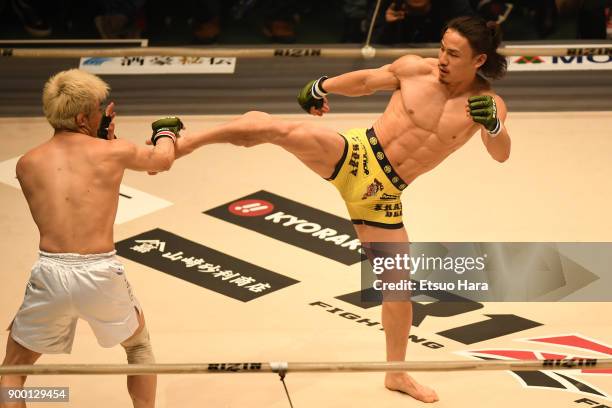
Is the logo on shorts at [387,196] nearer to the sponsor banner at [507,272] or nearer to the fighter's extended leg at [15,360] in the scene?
the sponsor banner at [507,272]

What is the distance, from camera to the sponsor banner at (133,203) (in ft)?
20.4

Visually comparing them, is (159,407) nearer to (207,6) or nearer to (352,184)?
(352,184)

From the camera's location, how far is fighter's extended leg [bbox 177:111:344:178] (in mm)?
4293

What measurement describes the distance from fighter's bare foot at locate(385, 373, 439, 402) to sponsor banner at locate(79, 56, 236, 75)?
344 centimetres

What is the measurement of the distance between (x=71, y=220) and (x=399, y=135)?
4.67 ft

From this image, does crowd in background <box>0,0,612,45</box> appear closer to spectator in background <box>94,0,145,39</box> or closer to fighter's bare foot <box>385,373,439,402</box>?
spectator in background <box>94,0,145,39</box>

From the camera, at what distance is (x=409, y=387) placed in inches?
182

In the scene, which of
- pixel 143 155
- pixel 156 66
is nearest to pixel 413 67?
pixel 143 155

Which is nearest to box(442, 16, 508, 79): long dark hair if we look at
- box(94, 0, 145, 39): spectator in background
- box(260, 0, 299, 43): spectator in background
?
box(260, 0, 299, 43): spectator in background

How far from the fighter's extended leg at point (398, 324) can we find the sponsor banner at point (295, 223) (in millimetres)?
1211

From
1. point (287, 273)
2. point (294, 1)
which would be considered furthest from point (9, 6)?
point (287, 273)

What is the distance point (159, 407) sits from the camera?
455 centimetres

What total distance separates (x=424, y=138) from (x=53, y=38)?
168 inches

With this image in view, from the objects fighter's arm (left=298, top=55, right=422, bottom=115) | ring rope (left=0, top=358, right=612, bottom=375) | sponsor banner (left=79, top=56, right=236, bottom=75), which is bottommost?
ring rope (left=0, top=358, right=612, bottom=375)
